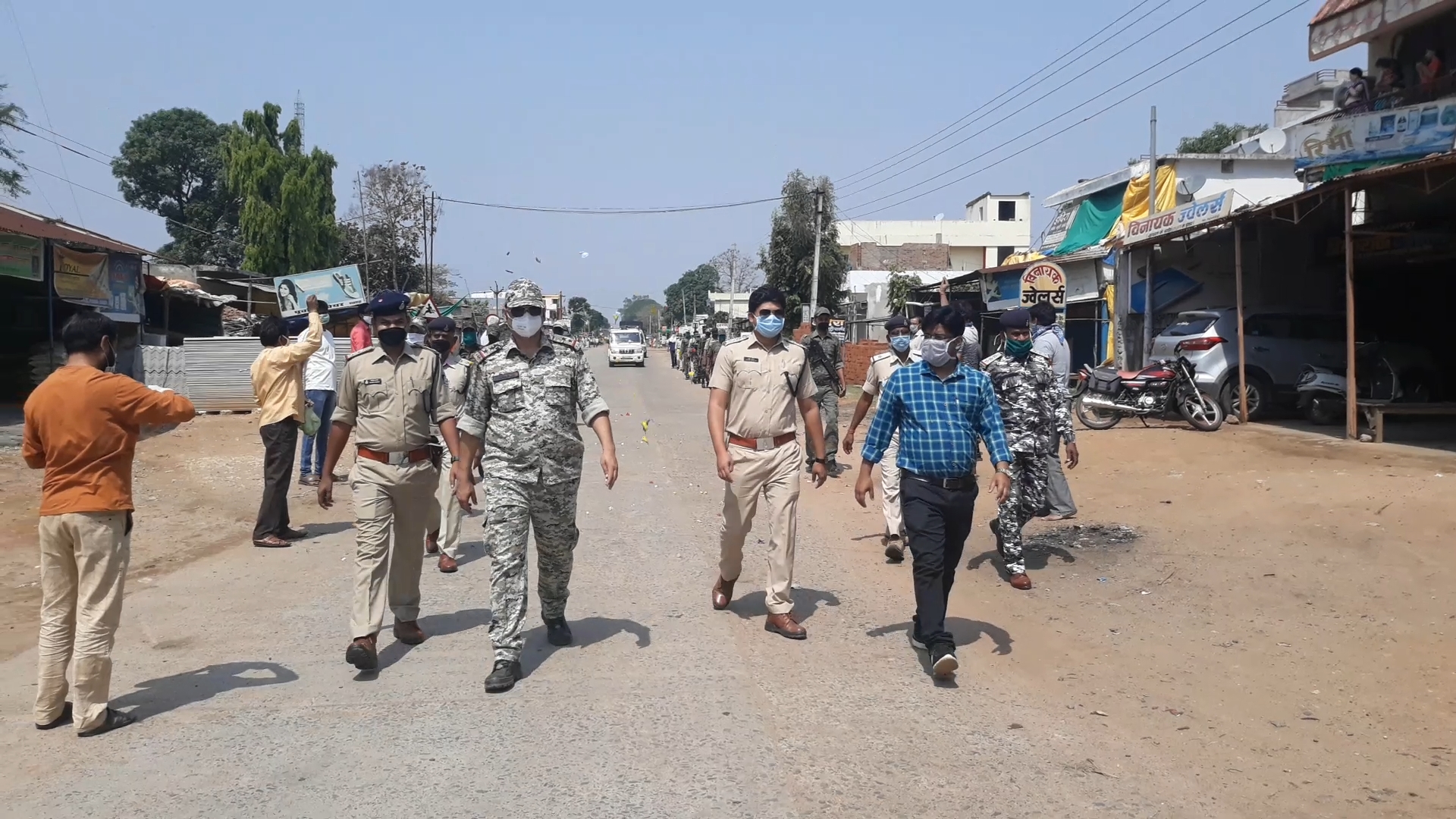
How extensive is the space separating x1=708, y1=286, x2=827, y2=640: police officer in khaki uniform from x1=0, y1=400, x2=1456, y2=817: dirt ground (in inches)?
45.1

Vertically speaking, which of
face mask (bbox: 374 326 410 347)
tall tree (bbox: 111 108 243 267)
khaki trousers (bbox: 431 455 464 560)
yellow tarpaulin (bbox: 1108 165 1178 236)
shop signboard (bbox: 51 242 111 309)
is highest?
tall tree (bbox: 111 108 243 267)

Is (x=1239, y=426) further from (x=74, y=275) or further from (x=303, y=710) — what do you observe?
(x=74, y=275)

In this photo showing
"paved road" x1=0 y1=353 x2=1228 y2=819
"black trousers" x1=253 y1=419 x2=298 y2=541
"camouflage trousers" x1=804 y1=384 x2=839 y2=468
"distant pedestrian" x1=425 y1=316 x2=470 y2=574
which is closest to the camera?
"paved road" x1=0 y1=353 x2=1228 y2=819

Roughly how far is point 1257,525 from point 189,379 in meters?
19.4

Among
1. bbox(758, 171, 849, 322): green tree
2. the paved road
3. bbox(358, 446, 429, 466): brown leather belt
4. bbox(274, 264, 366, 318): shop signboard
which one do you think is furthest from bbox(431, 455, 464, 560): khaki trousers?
bbox(758, 171, 849, 322): green tree

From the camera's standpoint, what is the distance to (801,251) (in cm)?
4269

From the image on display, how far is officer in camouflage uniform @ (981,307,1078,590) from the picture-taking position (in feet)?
24.7

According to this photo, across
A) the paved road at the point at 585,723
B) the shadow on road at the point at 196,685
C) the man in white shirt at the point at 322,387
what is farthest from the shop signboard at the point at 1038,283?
the shadow on road at the point at 196,685

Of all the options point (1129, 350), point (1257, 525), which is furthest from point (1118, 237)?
point (1257, 525)

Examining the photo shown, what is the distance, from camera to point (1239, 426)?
581 inches

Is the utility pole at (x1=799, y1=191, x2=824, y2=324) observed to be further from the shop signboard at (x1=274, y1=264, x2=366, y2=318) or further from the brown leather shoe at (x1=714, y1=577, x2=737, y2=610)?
the brown leather shoe at (x1=714, y1=577, x2=737, y2=610)

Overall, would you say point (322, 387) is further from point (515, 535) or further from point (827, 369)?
point (515, 535)

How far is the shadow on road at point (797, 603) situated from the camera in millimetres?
6664

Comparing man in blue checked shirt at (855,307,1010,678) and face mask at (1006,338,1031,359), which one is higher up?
face mask at (1006,338,1031,359)
